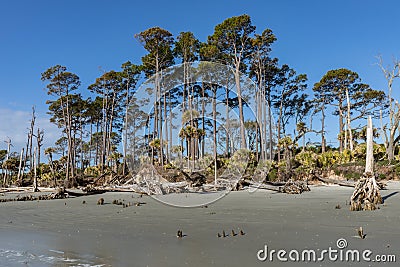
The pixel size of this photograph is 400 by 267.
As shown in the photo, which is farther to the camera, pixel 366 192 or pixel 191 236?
pixel 366 192

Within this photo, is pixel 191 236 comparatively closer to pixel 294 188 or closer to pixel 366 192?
pixel 366 192

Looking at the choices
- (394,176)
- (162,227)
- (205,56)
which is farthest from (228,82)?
(205,56)

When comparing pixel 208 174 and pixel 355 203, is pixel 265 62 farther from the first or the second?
pixel 355 203

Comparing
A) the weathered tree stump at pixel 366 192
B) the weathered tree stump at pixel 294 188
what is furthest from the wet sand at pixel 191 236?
the weathered tree stump at pixel 294 188

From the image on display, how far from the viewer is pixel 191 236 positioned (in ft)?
21.3

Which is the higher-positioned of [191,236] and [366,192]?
[366,192]

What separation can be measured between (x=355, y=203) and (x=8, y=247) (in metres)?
8.04

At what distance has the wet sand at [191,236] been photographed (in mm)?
4980

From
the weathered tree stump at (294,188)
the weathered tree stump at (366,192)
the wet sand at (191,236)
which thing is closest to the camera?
the wet sand at (191,236)

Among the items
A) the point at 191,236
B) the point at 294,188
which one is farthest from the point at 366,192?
the point at 191,236

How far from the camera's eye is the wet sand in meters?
4.98

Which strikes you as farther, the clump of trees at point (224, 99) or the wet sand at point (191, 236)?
Answer: the clump of trees at point (224, 99)

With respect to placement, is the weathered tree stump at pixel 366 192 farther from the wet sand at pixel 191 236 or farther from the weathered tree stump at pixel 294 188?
the weathered tree stump at pixel 294 188

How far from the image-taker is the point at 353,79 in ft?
132
